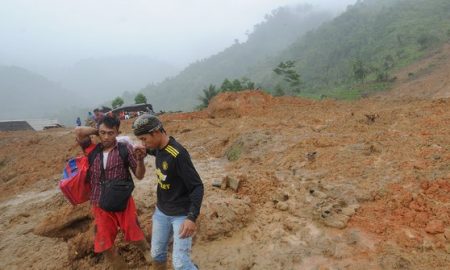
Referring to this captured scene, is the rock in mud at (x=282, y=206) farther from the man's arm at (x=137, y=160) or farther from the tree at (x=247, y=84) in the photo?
the tree at (x=247, y=84)

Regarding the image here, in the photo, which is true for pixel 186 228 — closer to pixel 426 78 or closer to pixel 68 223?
pixel 68 223

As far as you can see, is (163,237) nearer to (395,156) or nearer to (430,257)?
(430,257)

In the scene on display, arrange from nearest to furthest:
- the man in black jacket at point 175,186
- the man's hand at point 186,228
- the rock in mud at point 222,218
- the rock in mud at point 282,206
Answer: the man's hand at point 186,228
the man in black jacket at point 175,186
the rock in mud at point 222,218
the rock in mud at point 282,206

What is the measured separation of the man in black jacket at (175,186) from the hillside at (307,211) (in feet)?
4.06

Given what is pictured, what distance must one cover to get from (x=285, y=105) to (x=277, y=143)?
7414mm

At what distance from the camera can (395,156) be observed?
18.1ft

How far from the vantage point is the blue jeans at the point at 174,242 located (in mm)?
2695

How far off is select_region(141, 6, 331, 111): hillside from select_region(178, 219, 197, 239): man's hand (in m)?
90.0

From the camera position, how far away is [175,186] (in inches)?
109

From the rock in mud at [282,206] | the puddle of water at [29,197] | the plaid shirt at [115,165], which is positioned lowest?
the puddle of water at [29,197]

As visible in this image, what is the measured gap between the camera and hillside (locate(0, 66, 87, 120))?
500 ft

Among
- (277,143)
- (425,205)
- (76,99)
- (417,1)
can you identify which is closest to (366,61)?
(417,1)

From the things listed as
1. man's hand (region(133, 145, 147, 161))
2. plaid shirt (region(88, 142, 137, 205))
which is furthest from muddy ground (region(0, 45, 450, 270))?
man's hand (region(133, 145, 147, 161))

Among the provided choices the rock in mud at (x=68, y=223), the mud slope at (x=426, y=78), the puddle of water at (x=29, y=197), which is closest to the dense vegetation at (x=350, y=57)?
the mud slope at (x=426, y=78)
